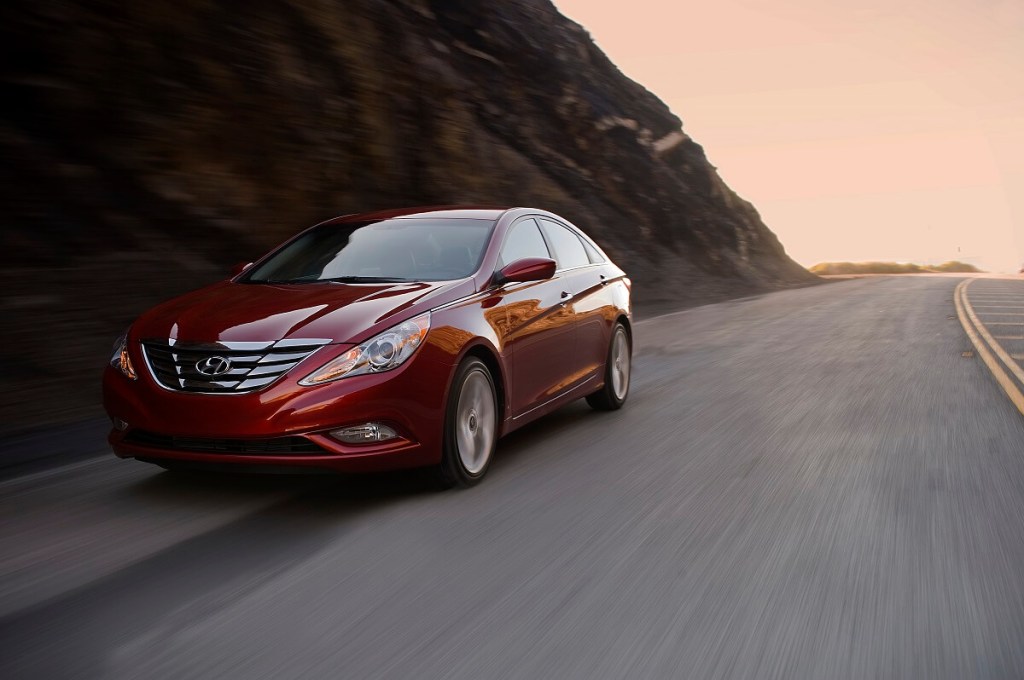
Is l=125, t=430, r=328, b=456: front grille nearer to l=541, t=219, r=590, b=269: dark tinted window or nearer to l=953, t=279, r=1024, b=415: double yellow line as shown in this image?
l=541, t=219, r=590, b=269: dark tinted window

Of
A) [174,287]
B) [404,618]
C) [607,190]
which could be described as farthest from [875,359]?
[607,190]

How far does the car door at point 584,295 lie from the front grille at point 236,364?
2.76 meters

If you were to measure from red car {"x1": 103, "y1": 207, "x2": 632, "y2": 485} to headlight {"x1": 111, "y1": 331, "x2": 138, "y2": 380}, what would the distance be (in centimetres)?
1

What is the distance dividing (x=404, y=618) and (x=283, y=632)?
418 millimetres

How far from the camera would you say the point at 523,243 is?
23.9 ft

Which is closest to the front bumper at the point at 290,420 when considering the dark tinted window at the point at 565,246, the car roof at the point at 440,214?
the car roof at the point at 440,214

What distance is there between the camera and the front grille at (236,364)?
5.25 metres

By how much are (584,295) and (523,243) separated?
86 centimetres

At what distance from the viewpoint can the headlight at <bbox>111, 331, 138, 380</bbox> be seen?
563 centimetres

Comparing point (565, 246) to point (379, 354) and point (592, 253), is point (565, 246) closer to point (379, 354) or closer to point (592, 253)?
point (592, 253)

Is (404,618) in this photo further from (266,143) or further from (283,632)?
(266,143)

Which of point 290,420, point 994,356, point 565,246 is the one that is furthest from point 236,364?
point 994,356

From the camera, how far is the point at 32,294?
931cm

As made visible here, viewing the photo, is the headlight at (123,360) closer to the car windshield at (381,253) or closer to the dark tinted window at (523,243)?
the car windshield at (381,253)
